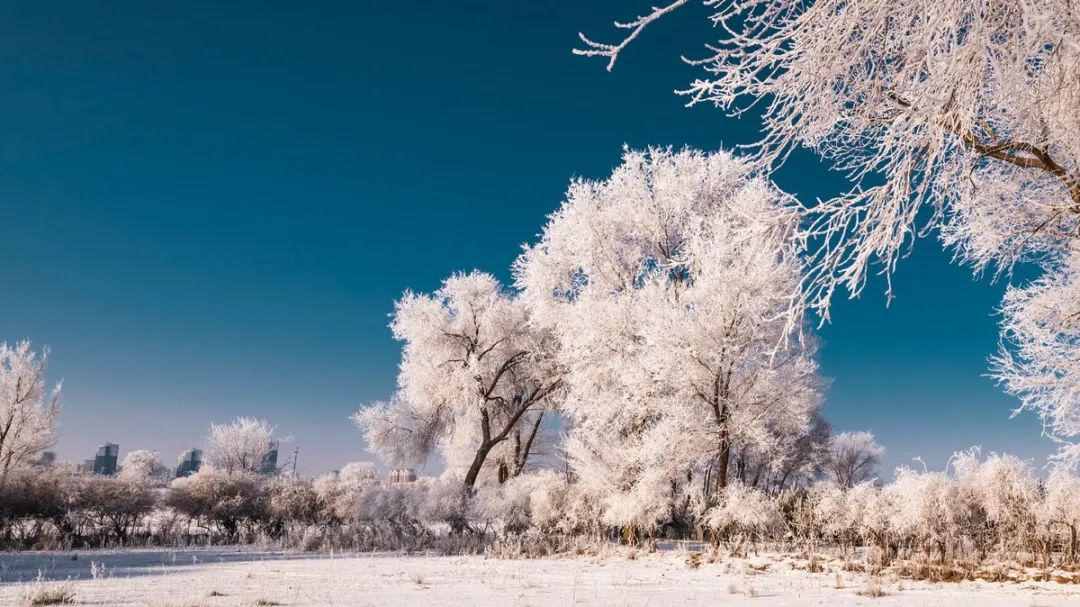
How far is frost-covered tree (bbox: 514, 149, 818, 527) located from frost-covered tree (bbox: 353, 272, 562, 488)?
147 inches

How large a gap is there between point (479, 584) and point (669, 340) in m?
7.31

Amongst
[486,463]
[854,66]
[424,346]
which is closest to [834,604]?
[854,66]

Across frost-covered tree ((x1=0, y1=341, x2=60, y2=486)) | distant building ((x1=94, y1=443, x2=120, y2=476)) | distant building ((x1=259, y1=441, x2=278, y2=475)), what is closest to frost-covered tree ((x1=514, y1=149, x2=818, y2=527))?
frost-covered tree ((x1=0, y1=341, x2=60, y2=486))

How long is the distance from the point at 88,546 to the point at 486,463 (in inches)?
540

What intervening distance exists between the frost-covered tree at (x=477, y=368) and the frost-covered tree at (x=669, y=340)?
3732 millimetres

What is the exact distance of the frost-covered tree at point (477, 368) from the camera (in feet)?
78.7

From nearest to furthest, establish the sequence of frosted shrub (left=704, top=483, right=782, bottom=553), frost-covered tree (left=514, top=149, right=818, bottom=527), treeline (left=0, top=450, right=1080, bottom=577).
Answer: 1. treeline (left=0, top=450, right=1080, bottom=577)
2. frosted shrub (left=704, top=483, right=782, bottom=553)
3. frost-covered tree (left=514, top=149, right=818, bottom=527)

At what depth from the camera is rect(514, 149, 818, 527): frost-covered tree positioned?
14969 mm

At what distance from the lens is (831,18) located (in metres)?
4.65

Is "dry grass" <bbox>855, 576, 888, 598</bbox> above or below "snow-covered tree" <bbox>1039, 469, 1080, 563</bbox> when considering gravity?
below

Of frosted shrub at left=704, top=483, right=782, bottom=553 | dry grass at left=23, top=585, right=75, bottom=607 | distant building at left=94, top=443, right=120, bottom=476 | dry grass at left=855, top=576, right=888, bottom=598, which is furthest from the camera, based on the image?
distant building at left=94, top=443, right=120, bottom=476

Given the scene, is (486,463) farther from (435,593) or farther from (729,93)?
(729,93)

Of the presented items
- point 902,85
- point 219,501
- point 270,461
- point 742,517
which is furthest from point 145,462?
point 902,85

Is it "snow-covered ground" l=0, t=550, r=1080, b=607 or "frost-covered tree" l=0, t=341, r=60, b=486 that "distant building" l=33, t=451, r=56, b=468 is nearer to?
"frost-covered tree" l=0, t=341, r=60, b=486
